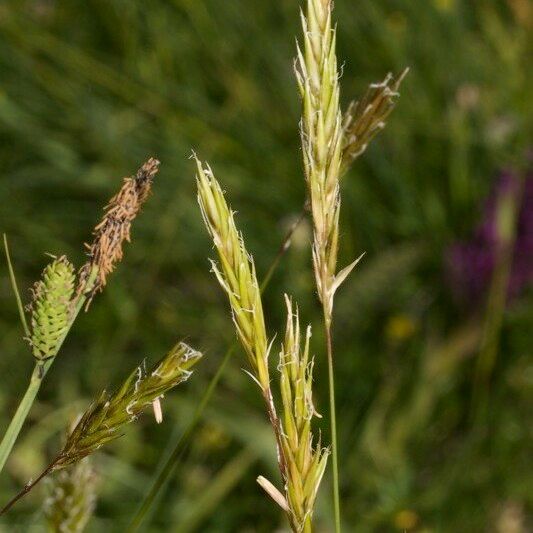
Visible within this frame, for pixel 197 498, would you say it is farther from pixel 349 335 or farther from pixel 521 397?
pixel 521 397

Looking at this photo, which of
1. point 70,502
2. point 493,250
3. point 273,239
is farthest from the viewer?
point 273,239

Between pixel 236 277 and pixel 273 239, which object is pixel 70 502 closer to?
pixel 236 277

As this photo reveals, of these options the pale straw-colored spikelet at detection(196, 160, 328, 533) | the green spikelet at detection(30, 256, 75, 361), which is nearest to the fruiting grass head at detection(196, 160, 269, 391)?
the pale straw-colored spikelet at detection(196, 160, 328, 533)

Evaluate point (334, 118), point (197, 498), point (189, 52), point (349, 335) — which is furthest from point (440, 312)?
point (334, 118)

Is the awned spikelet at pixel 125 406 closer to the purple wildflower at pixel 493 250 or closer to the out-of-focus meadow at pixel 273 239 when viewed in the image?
the out-of-focus meadow at pixel 273 239

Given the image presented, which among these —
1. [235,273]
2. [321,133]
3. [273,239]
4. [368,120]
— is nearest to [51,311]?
[235,273]

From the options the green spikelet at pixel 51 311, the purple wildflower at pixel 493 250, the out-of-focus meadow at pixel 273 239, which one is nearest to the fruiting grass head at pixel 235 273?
the green spikelet at pixel 51 311

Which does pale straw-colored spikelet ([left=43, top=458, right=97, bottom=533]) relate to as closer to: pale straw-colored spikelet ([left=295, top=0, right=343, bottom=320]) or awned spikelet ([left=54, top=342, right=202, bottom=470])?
awned spikelet ([left=54, top=342, right=202, bottom=470])
